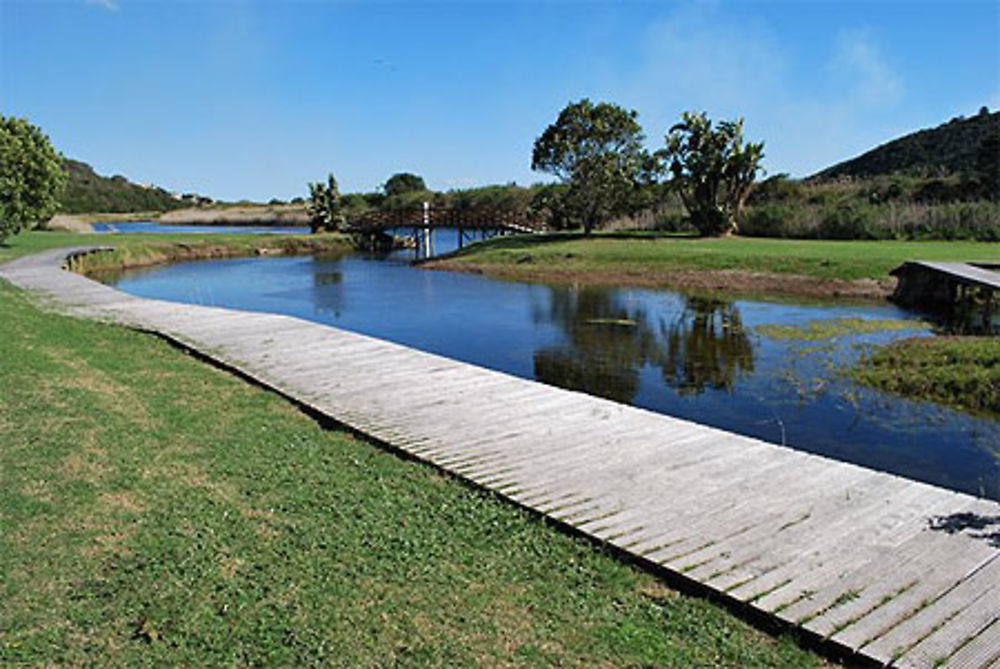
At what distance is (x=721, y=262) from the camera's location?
24.2 metres

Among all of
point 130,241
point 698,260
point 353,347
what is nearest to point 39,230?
point 130,241

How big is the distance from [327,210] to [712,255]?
116 ft

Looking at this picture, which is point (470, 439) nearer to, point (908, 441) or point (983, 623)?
point (983, 623)

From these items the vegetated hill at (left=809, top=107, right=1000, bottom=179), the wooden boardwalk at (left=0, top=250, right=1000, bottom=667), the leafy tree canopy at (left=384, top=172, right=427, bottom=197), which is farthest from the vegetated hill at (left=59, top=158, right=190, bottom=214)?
the wooden boardwalk at (left=0, top=250, right=1000, bottom=667)

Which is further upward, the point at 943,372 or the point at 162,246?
the point at 162,246

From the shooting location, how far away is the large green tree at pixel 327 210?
5247 cm

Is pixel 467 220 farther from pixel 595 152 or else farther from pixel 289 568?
pixel 289 568

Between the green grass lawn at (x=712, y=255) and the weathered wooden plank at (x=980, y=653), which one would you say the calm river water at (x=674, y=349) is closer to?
the green grass lawn at (x=712, y=255)

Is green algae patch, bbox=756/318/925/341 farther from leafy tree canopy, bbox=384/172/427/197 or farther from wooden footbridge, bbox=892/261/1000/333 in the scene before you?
leafy tree canopy, bbox=384/172/427/197

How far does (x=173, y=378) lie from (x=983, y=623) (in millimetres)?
7925

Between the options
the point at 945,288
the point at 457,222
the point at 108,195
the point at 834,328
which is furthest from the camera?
the point at 108,195

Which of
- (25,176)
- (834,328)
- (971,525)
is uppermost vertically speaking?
(25,176)

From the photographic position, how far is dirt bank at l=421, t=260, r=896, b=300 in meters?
19.8

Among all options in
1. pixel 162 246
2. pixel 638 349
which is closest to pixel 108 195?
pixel 162 246
